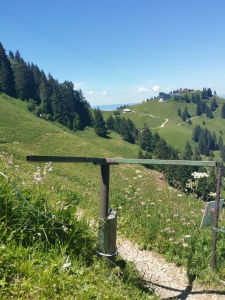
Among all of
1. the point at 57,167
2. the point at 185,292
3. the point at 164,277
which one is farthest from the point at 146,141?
the point at 185,292

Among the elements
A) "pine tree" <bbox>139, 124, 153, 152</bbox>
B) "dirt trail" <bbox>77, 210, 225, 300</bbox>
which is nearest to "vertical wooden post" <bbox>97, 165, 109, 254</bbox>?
"dirt trail" <bbox>77, 210, 225, 300</bbox>

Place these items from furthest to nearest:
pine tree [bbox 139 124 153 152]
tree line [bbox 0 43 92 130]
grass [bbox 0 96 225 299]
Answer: pine tree [bbox 139 124 153 152] → tree line [bbox 0 43 92 130] → grass [bbox 0 96 225 299]

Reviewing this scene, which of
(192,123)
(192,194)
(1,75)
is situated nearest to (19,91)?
(1,75)

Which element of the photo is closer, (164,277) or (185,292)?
(185,292)

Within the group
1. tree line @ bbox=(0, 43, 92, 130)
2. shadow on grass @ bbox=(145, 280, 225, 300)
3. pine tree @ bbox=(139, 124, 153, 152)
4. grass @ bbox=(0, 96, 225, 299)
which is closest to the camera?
grass @ bbox=(0, 96, 225, 299)

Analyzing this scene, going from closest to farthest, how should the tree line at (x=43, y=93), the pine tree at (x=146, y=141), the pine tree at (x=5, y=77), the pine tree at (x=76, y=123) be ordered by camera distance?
the pine tree at (x=5, y=77), the tree line at (x=43, y=93), the pine tree at (x=76, y=123), the pine tree at (x=146, y=141)

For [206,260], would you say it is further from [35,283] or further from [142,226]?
[35,283]

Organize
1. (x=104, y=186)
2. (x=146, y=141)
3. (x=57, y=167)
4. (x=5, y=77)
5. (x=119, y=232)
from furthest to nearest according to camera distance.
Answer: (x=146, y=141), (x=5, y=77), (x=57, y=167), (x=119, y=232), (x=104, y=186)

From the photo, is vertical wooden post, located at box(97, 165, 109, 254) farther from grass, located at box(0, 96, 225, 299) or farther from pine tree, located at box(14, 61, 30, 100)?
pine tree, located at box(14, 61, 30, 100)

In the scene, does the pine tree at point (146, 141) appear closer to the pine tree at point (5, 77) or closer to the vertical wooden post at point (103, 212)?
the pine tree at point (5, 77)

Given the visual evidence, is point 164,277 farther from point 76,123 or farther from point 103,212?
point 76,123

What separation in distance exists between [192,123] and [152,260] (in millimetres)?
205103

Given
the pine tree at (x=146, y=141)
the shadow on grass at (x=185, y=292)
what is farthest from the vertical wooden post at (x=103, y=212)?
the pine tree at (x=146, y=141)

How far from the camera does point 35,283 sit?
2416 mm
